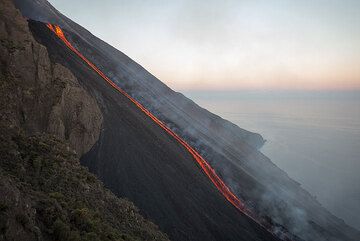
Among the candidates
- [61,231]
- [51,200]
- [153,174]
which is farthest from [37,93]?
[61,231]

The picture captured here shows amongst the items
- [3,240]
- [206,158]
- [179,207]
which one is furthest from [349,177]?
[3,240]

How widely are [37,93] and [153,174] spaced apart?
12152 mm

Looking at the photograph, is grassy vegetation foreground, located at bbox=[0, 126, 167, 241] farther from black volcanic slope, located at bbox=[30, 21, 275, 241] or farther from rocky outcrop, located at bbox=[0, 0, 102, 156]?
black volcanic slope, located at bbox=[30, 21, 275, 241]

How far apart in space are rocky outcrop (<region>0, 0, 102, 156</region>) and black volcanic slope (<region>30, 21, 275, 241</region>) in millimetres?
2733

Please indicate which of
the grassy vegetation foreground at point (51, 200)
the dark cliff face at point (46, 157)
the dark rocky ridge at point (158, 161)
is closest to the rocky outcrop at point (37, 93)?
the dark cliff face at point (46, 157)

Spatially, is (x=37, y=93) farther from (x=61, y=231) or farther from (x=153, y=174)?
(x=61, y=231)

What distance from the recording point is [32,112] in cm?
2228

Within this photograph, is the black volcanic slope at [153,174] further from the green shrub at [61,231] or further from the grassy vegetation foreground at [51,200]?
the green shrub at [61,231]

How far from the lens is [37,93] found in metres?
23.8

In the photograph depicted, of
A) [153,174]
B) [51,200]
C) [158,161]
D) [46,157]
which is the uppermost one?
[158,161]

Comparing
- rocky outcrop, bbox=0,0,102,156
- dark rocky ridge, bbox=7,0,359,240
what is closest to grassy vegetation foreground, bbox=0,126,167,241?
rocky outcrop, bbox=0,0,102,156

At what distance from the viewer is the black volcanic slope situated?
2612 centimetres

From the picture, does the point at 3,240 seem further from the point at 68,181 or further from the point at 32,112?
the point at 32,112

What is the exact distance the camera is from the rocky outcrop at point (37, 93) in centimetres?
2152
